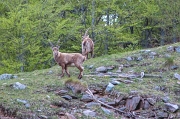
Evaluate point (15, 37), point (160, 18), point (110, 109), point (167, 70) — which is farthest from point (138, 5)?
point (110, 109)

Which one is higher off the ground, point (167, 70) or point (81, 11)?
point (81, 11)

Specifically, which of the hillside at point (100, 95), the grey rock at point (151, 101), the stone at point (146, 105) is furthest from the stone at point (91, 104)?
the grey rock at point (151, 101)

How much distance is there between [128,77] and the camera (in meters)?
13.0

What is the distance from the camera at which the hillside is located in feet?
30.8

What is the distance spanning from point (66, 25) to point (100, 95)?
710 inches

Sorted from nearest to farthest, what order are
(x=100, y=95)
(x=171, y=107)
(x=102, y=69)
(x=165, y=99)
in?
1. (x=171, y=107)
2. (x=165, y=99)
3. (x=100, y=95)
4. (x=102, y=69)

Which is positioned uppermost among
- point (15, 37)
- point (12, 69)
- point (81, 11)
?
point (81, 11)

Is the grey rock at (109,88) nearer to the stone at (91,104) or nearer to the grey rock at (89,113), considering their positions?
the stone at (91,104)

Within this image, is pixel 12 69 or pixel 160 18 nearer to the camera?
pixel 12 69

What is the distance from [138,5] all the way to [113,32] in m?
5.76

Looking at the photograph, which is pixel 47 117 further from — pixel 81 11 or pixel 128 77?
pixel 81 11

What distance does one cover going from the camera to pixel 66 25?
1131 inches

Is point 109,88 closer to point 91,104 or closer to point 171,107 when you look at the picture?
point 91,104

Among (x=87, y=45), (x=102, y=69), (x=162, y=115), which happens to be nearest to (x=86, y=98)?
(x=162, y=115)
